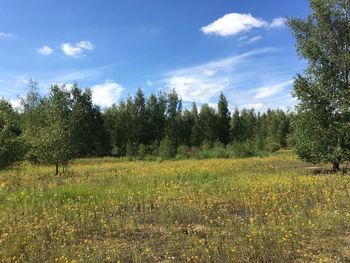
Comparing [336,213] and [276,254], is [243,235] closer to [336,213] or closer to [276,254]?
[276,254]

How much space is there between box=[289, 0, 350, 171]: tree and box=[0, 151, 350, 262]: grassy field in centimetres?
743

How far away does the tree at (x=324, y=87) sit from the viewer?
806 inches

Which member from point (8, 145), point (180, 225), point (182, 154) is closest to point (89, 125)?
point (182, 154)

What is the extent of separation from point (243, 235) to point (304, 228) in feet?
4.71

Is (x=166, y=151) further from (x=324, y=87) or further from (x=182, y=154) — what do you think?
(x=324, y=87)

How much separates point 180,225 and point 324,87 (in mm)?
15004

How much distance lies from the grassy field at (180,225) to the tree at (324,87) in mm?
7430

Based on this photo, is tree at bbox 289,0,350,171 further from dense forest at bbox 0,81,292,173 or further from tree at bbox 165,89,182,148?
tree at bbox 165,89,182,148

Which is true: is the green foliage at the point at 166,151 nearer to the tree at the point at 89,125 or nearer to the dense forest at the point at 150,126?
the dense forest at the point at 150,126

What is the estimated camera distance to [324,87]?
21.0m

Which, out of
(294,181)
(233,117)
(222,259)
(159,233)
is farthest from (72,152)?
(233,117)

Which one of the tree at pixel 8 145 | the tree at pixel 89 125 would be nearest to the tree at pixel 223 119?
the tree at pixel 89 125

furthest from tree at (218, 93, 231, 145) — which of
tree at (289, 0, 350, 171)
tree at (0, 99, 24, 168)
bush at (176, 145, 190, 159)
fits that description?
tree at (0, 99, 24, 168)

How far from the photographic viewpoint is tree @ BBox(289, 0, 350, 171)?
2047 cm
